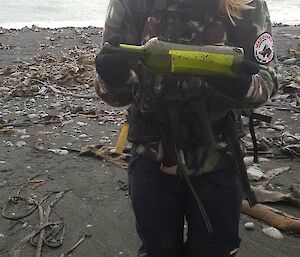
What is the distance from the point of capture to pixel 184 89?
7.03 ft

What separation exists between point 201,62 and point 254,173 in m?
2.92

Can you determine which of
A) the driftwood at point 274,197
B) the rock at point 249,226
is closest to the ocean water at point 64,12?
the driftwood at point 274,197

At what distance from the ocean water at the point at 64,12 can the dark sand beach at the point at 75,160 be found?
1689 centimetres

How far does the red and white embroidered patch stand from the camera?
2133 mm

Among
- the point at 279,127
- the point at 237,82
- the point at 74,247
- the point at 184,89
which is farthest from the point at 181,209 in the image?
the point at 279,127

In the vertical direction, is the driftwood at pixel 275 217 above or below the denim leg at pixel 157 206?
below

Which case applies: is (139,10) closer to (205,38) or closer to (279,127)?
(205,38)

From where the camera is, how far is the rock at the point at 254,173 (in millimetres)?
4510

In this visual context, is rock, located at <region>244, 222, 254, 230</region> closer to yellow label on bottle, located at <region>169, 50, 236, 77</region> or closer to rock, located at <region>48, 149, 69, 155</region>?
yellow label on bottle, located at <region>169, 50, 236, 77</region>

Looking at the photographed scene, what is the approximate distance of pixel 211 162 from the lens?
2.25 meters

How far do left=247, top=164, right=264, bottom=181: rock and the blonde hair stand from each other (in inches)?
106

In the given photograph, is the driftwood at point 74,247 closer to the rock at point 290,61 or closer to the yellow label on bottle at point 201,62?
the yellow label on bottle at point 201,62

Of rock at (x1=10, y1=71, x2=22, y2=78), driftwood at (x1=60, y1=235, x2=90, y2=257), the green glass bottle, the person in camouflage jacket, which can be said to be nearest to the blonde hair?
the person in camouflage jacket

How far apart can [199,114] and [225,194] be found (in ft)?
1.54
